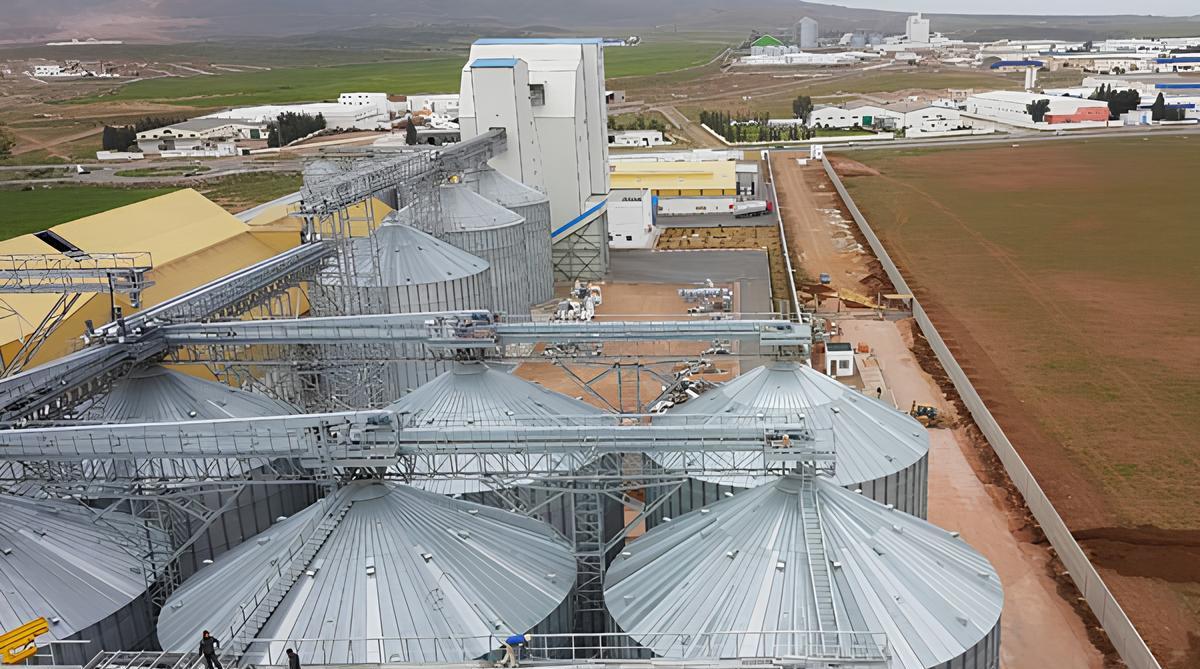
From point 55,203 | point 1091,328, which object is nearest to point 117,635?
point 1091,328

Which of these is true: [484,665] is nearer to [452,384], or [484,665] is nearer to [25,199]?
[452,384]

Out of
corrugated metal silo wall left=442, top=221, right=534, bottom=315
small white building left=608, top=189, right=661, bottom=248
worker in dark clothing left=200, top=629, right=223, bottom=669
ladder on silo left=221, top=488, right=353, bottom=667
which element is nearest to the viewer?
worker in dark clothing left=200, top=629, right=223, bottom=669

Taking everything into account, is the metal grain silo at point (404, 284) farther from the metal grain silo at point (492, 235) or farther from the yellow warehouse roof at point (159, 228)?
the yellow warehouse roof at point (159, 228)

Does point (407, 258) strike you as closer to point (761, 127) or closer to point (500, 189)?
point (500, 189)

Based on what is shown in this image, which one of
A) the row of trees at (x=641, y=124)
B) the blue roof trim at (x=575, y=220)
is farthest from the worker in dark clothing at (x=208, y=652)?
the row of trees at (x=641, y=124)

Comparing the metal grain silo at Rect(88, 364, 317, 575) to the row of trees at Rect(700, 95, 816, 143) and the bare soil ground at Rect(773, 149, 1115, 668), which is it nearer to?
the bare soil ground at Rect(773, 149, 1115, 668)

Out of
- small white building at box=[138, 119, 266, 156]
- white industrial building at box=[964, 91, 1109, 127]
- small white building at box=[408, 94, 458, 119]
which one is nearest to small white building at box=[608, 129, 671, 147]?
Result: small white building at box=[408, 94, 458, 119]

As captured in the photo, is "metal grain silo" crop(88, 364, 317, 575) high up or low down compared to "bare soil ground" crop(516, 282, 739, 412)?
up
